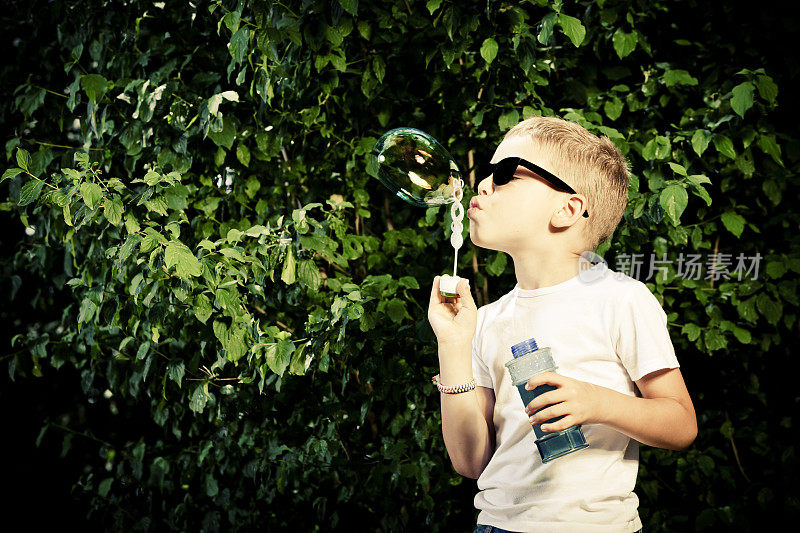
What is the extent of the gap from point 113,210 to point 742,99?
1.66 meters

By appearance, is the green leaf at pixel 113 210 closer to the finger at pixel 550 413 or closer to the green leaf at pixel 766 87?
the finger at pixel 550 413

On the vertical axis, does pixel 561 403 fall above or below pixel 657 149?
below

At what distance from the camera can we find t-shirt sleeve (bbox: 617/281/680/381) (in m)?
1.17

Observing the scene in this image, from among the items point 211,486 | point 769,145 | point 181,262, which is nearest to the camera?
point 181,262

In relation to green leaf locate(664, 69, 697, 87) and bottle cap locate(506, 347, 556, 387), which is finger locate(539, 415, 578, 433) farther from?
green leaf locate(664, 69, 697, 87)

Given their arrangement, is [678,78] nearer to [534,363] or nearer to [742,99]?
[742,99]

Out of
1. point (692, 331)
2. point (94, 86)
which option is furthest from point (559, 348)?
point (94, 86)

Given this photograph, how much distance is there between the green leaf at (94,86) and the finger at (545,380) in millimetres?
1584

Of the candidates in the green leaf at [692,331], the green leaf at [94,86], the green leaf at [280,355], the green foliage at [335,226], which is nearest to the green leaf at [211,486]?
the green foliage at [335,226]

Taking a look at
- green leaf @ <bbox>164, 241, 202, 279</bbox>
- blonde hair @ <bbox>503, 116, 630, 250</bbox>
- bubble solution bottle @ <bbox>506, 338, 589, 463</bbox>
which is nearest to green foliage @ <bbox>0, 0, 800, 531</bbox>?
green leaf @ <bbox>164, 241, 202, 279</bbox>

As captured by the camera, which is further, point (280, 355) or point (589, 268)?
point (280, 355)

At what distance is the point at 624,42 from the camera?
2170mm

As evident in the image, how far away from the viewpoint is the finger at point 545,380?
3.43 feet

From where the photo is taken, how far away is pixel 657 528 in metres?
2.38
